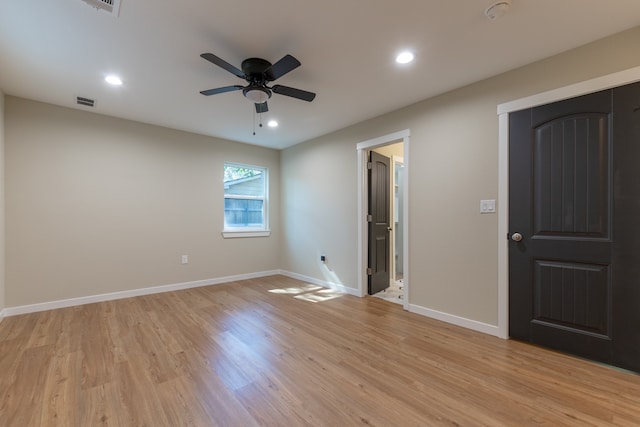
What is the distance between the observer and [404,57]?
2.37 metres

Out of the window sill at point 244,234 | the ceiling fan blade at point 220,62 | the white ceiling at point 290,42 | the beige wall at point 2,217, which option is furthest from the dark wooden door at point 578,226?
the beige wall at point 2,217

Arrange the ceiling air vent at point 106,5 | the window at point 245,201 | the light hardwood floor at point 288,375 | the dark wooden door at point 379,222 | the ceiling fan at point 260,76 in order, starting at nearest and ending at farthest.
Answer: the light hardwood floor at point 288,375 → the ceiling air vent at point 106,5 → the ceiling fan at point 260,76 → the dark wooden door at point 379,222 → the window at point 245,201

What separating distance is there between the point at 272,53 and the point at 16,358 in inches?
127

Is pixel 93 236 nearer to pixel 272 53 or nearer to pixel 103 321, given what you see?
pixel 103 321

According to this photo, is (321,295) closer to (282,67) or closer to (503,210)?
(503,210)

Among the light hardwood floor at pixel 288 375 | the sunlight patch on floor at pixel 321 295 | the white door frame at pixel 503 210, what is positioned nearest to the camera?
the light hardwood floor at pixel 288 375

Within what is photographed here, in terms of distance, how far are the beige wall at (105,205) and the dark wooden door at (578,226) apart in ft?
13.7

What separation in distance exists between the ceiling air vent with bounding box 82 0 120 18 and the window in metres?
3.16

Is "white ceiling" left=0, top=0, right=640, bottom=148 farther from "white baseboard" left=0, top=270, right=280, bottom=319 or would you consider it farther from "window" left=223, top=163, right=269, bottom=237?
"white baseboard" left=0, top=270, right=280, bottom=319

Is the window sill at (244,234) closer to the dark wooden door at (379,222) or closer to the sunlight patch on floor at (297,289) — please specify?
the sunlight patch on floor at (297,289)

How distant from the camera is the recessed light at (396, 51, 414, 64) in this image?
231cm

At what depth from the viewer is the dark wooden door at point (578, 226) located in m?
2.03

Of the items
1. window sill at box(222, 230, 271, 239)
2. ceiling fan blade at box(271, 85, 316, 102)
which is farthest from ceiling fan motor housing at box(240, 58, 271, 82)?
window sill at box(222, 230, 271, 239)

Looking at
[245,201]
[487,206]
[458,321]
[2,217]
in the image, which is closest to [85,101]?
[2,217]
